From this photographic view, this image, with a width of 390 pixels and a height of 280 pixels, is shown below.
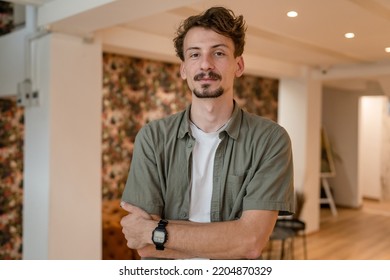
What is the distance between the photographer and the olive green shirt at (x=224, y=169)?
1.25 m

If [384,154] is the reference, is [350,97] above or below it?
above

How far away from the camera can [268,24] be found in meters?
2.66

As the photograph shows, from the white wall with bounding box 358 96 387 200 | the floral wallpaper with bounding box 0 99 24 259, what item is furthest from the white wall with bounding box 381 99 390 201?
the floral wallpaper with bounding box 0 99 24 259

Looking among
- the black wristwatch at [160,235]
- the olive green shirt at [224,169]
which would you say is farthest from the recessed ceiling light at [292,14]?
the black wristwatch at [160,235]

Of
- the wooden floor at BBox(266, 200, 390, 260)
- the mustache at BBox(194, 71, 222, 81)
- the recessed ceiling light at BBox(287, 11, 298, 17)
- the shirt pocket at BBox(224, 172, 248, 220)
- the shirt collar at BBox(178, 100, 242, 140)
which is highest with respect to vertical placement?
the recessed ceiling light at BBox(287, 11, 298, 17)

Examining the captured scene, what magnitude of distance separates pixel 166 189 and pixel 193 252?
0.23 m

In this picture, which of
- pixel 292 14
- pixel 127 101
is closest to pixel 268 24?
pixel 292 14

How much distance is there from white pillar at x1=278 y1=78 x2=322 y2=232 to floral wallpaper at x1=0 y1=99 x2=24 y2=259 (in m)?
2.81

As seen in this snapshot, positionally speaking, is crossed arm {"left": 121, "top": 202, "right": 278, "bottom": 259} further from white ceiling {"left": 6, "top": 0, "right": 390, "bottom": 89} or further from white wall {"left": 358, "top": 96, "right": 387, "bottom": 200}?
white wall {"left": 358, "top": 96, "right": 387, "bottom": 200}

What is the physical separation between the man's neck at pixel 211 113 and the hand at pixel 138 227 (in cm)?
34

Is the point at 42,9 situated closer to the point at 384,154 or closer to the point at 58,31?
the point at 58,31

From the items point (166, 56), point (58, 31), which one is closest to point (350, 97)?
point (166, 56)

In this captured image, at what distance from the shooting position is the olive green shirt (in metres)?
1.25

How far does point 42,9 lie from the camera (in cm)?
241
